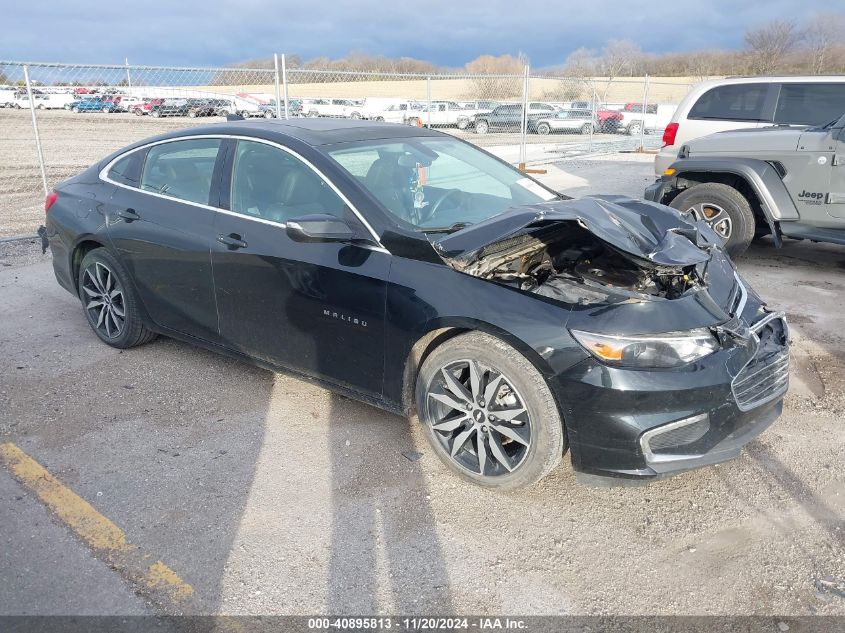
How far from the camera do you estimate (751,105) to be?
862cm

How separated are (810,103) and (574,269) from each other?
662 centimetres

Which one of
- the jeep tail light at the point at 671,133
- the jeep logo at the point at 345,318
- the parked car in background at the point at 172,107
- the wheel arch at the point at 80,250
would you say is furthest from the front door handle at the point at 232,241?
the parked car in background at the point at 172,107

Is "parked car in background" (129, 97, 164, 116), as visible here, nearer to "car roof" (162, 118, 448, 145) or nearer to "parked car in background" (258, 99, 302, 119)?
"parked car in background" (258, 99, 302, 119)

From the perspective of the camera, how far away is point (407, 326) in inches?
129

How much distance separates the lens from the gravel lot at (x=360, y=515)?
259cm

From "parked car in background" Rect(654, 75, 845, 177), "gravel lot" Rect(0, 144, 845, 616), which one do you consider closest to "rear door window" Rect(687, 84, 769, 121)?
"parked car in background" Rect(654, 75, 845, 177)

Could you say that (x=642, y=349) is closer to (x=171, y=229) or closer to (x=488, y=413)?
(x=488, y=413)

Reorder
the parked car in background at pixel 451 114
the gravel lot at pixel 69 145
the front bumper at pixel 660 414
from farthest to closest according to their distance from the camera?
1. the parked car in background at pixel 451 114
2. the gravel lot at pixel 69 145
3. the front bumper at pixel 660 414

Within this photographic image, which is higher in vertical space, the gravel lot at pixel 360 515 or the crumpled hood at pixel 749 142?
the crumpled hood at pixel 749 142

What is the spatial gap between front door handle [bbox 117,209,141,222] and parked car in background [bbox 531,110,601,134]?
1996cm

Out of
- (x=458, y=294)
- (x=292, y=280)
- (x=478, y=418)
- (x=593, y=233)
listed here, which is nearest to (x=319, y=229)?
(x=292, y=280)

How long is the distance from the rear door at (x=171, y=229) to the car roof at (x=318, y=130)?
137 millimetres

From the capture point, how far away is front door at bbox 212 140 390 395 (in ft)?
11.3

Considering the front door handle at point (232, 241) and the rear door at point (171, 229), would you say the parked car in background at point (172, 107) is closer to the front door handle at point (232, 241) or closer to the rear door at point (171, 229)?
the rear door at point (171, 229)
